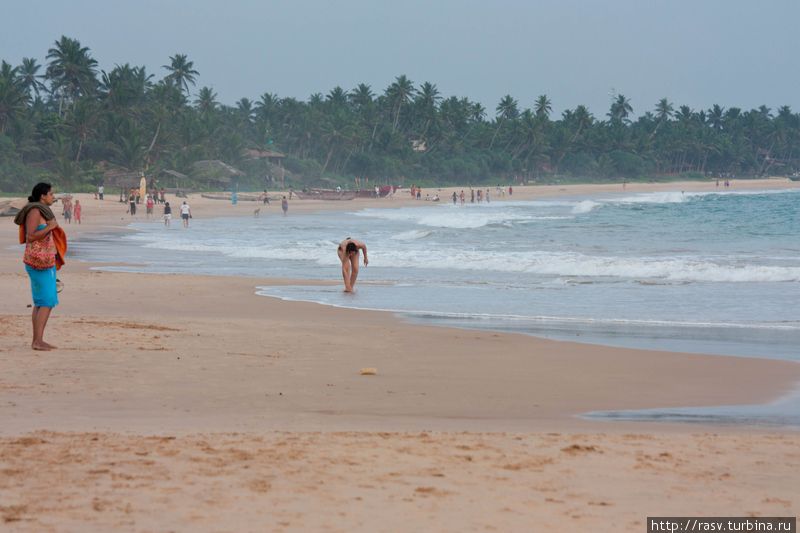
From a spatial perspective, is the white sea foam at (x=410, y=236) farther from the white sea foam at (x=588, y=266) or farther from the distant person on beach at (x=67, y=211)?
the distant person on beach at (x=67, y=211)

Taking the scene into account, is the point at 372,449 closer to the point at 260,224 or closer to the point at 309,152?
the point at 260,224

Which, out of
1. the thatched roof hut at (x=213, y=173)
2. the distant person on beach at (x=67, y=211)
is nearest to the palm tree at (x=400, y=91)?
the thatched roof hut at (x=213, y=173)

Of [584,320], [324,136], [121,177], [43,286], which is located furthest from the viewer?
[324,136]

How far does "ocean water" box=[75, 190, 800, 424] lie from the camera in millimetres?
14211

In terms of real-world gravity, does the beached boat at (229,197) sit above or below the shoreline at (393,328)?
above

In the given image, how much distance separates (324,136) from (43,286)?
113 m

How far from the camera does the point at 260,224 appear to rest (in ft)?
157

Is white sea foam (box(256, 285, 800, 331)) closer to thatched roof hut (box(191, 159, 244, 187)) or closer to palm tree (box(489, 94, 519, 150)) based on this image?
thatched roof hut (box(191, 159, 244, 187))

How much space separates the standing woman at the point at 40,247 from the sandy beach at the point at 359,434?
486 millimetres

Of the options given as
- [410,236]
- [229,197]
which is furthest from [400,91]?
[410,236]

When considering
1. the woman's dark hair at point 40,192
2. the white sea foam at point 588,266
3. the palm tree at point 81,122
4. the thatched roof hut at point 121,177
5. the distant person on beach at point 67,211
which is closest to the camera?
the woman's dark hair at point 40,192

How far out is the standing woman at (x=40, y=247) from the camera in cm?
957

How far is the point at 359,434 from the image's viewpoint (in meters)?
6.70

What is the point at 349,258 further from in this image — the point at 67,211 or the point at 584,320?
the point at 67,211
